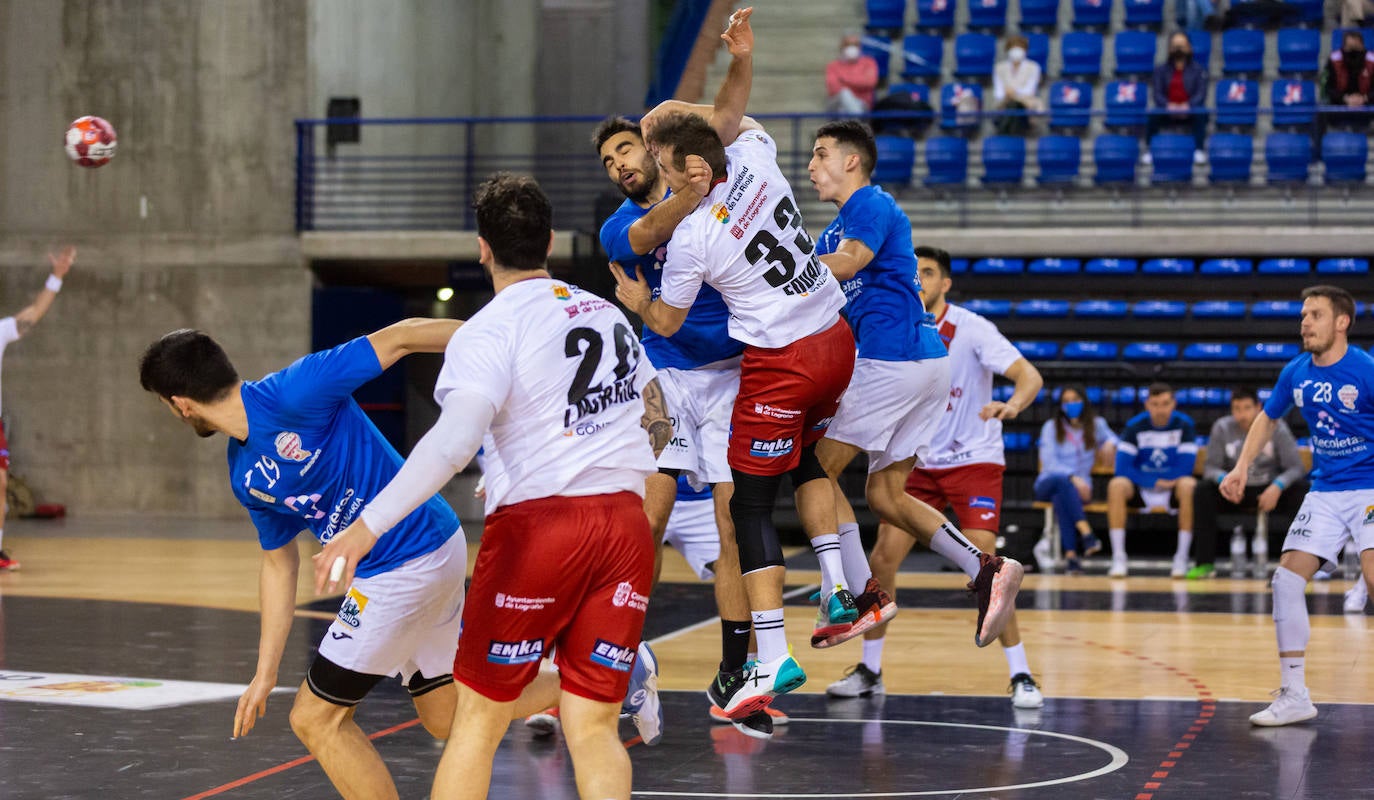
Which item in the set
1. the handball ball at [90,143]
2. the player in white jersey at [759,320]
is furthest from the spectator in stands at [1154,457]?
the handball ball at [90,143]

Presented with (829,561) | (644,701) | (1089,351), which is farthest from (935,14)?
(644,701)

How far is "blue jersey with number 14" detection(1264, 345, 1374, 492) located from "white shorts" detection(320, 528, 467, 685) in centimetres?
431

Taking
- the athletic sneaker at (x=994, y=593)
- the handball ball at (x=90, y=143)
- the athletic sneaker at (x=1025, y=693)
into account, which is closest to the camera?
the athletic sneaker at (x=994, y=593)

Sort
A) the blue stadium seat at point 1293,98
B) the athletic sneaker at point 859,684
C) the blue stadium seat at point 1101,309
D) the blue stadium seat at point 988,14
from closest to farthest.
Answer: the athletic sneaker at point 859,684
the blue stadium seat at point 1101,309
the blue stadium seat at point 1293,98
the blue stadium seat at point 988,14

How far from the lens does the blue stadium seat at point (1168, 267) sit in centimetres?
1677

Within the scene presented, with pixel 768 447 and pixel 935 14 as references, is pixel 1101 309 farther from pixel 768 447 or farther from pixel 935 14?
pixel 768 447

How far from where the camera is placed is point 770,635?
6.17 meters

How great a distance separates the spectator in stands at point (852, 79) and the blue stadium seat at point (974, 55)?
3.53 feet

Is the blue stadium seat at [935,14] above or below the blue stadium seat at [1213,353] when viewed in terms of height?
above

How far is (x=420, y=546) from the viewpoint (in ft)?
15.7

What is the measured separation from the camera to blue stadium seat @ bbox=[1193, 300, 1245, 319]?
1647 cm

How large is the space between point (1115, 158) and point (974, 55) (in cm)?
262

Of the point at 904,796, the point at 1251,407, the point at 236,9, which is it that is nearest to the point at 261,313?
the point at 236,9

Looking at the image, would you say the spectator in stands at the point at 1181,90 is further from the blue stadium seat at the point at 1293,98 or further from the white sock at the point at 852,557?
the white sock at the point at 852,557
